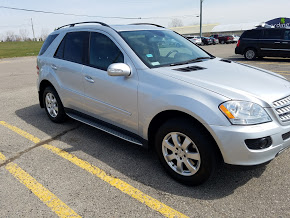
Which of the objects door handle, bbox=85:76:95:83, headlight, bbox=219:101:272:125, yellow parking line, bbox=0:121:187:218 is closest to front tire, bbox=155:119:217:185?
headlight, bbox=219:101:272:125

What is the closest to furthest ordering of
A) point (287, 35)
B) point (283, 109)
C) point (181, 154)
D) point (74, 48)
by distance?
point (283, 109) < point (181, 154) < point (74, 48) < point (287, 35)

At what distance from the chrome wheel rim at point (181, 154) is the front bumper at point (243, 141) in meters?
0.32

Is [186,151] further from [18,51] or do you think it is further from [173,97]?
[18,51]

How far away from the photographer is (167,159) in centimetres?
289

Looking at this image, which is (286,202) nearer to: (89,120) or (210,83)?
(210,83)

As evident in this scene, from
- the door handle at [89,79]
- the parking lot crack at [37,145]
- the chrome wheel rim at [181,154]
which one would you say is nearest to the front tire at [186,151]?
the chrome wheel rim at [181,154]

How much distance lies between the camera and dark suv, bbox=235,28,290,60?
12688mm

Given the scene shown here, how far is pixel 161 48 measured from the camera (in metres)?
3.56

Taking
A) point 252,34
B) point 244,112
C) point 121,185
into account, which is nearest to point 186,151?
point 244,112

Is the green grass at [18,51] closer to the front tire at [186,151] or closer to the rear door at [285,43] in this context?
the rear door at [285,43]

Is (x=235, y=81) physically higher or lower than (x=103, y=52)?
lower

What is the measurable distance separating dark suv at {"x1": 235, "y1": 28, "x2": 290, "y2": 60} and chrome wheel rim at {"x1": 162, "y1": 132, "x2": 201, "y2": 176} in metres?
12.2

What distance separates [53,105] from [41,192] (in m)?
2.26

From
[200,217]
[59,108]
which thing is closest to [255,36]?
[59,108]
